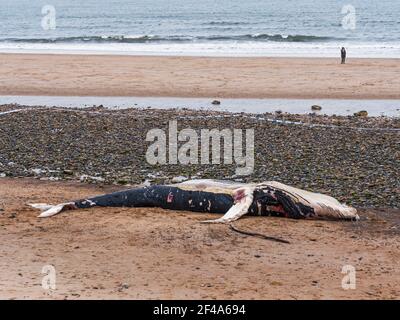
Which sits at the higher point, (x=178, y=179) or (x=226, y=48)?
(x=178, y=179)

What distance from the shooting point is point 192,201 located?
36.2ft

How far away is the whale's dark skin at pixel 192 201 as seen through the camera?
10.7 metres

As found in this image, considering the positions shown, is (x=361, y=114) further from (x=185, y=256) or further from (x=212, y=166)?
(x=185, y=256)

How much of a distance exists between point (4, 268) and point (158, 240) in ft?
6.56

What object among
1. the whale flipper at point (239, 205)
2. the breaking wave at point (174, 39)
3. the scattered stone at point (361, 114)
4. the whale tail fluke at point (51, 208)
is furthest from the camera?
the breaking wave at point (174, 39)

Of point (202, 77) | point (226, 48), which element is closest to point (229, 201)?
point (202, 77)

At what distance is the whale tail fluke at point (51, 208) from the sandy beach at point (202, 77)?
15.2 metres

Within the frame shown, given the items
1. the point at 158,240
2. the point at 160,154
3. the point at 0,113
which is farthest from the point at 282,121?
the point at 158,240

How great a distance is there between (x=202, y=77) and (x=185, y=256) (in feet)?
71.2

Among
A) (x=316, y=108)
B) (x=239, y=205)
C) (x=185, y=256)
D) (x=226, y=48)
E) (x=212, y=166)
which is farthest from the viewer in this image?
(x=226, y=48)

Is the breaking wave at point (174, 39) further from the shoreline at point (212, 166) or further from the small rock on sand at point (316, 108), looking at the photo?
the shoreline at point (212, 166)

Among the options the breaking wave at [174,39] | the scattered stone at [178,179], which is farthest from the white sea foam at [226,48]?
the scattered stone at [178,179]

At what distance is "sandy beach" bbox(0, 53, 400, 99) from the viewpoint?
88.6ft

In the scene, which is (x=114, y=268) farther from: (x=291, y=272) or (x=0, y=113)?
(x=0, y=113)
